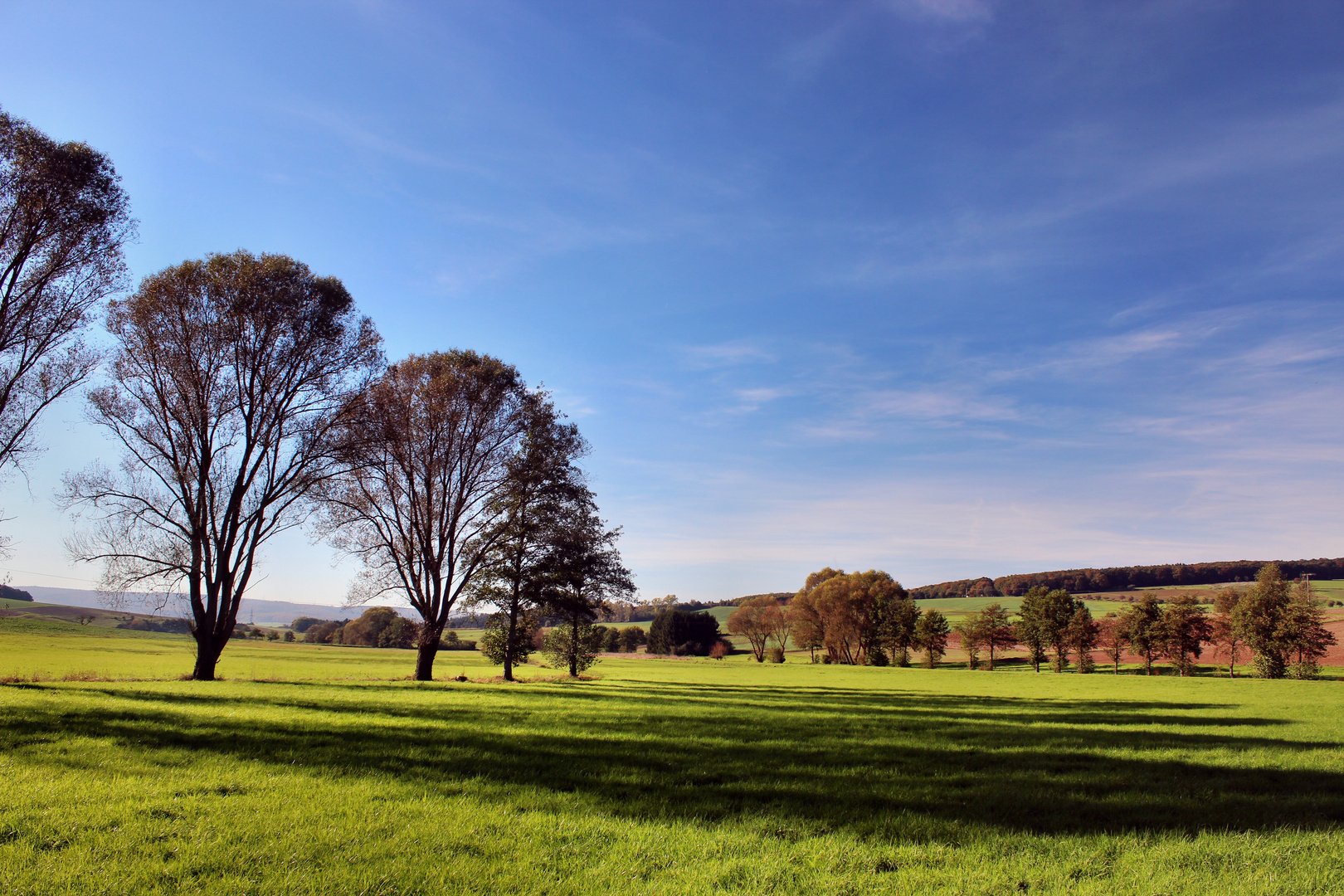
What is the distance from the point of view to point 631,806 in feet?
24.2

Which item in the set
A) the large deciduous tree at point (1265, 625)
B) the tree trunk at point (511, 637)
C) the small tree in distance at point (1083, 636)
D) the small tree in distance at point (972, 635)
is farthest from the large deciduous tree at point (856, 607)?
the tree trunk at point (511, 637)

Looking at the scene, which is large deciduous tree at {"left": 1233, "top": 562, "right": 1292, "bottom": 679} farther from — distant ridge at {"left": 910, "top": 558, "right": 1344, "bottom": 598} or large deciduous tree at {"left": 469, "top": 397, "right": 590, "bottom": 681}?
distant ridge at {"left": 910, "top": 558, "right": 1344, "bottom": 598}

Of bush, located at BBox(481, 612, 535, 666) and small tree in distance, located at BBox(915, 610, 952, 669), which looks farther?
small tree in distance, located at BBox(915, 610, 952, 669)

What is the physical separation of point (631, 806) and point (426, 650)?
2734 centimetres

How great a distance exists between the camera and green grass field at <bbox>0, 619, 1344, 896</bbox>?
5379mm

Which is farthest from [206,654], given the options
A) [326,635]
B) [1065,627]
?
[326,635]

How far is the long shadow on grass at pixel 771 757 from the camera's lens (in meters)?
7.64

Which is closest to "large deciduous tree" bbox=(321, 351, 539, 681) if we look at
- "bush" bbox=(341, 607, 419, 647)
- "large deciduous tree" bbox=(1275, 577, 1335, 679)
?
"large deciduous tree" bbox=(1275, 577, 1335, 679)

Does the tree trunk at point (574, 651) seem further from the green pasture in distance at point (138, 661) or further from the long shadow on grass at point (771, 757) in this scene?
the long shadow on grass at point (771, 757)

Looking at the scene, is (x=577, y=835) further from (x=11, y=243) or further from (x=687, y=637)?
(x=687, y=637)

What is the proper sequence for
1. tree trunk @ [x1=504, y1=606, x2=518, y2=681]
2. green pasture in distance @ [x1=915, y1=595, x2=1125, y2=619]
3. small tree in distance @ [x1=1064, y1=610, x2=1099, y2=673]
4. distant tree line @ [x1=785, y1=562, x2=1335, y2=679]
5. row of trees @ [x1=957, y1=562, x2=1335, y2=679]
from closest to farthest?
1. tree trunk @ [x1=504, y1=606, x2=518, y2=681]
2. row of trees @ [x1=957, y1=562, x2=1335, y2=679]
3. distant tree line @ [x1=785, y1=562, x2=1335, y2=679]
4. small tree in distance @ [x1=1064, y1=610, x2=1099, y2=673]
5. green pasture in distance @ [x1=915, y1=595, x2=1125, y2=619]

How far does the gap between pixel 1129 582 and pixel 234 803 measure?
19468 cm

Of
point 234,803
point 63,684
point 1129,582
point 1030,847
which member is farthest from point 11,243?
point 1129,582

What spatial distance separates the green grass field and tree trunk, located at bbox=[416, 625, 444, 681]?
16179 millimetres
